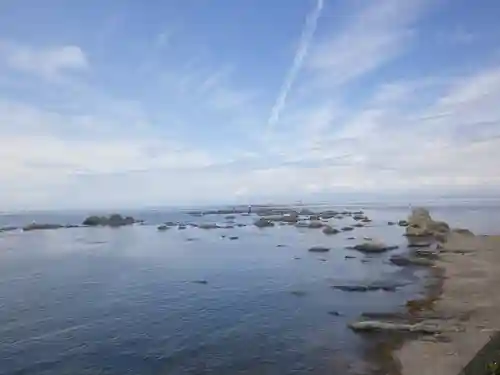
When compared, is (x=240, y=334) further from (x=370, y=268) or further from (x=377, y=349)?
(x=370, y=268)

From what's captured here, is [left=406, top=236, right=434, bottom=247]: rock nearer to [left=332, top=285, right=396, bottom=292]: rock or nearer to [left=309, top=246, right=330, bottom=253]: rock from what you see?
[left=309, top=246, right=330, bottom=253]: rock

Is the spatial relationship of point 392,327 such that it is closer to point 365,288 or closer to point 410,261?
point 365,288

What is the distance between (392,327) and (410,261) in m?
25.9

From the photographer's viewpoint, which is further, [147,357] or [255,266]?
[255,266]

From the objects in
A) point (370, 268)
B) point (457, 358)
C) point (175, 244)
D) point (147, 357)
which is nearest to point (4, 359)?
point (147, 357)

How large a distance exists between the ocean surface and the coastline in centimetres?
203

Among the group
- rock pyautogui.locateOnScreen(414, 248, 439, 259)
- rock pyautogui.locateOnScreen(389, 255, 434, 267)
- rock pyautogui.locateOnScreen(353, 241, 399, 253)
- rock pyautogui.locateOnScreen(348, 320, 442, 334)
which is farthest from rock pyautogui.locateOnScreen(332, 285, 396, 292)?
rock pyautogui.locateOnScreen(353, 241, 399, 253)

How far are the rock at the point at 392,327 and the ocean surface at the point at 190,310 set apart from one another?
982 mm

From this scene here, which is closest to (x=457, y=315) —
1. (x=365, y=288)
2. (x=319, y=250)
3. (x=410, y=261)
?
(x=365, y=288)

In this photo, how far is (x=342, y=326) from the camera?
26.1m

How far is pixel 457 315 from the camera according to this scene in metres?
27.7

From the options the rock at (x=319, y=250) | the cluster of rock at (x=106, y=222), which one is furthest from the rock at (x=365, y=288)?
the cluster of rock at (x=106, y=222)

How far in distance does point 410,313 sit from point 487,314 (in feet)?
15.0

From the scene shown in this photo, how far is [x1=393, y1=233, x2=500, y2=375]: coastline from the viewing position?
65.8ft
